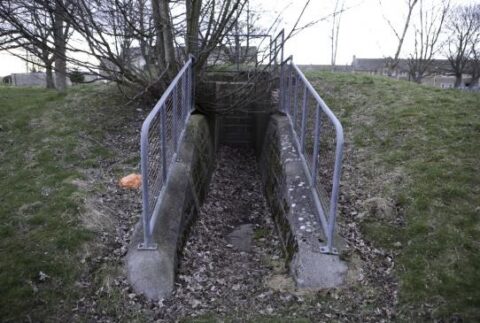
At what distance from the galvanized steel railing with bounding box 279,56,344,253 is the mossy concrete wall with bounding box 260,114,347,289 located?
4.0 inches

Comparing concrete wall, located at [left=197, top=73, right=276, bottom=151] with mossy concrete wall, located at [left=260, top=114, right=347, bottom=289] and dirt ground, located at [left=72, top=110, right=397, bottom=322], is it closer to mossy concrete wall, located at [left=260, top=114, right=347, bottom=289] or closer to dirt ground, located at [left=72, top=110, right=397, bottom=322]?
mossy concrete wall, located at [left=260, top=114, right=347, bottom=289]

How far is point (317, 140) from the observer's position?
427 cm

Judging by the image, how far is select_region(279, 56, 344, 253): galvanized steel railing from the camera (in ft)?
12.0

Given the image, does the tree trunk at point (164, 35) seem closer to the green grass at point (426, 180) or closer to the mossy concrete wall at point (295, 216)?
the mossy concrete wall at point (295, 216)

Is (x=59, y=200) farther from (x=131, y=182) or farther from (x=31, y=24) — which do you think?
(x=31, y=24)

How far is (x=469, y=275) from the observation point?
337 centimetres

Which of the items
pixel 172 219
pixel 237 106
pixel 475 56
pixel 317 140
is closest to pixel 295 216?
pixel 317 140

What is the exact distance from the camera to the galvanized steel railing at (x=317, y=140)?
3646 mm

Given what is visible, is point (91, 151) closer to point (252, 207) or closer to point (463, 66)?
point (252, 207)

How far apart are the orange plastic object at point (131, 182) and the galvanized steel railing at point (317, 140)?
2061mm

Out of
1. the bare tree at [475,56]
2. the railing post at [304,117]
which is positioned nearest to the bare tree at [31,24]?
the railing post at [304,117]

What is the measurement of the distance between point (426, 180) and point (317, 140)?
4.64 feet

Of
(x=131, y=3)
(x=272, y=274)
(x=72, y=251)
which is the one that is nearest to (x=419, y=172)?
(x=272, y=274)

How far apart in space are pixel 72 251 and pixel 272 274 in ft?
6.14
